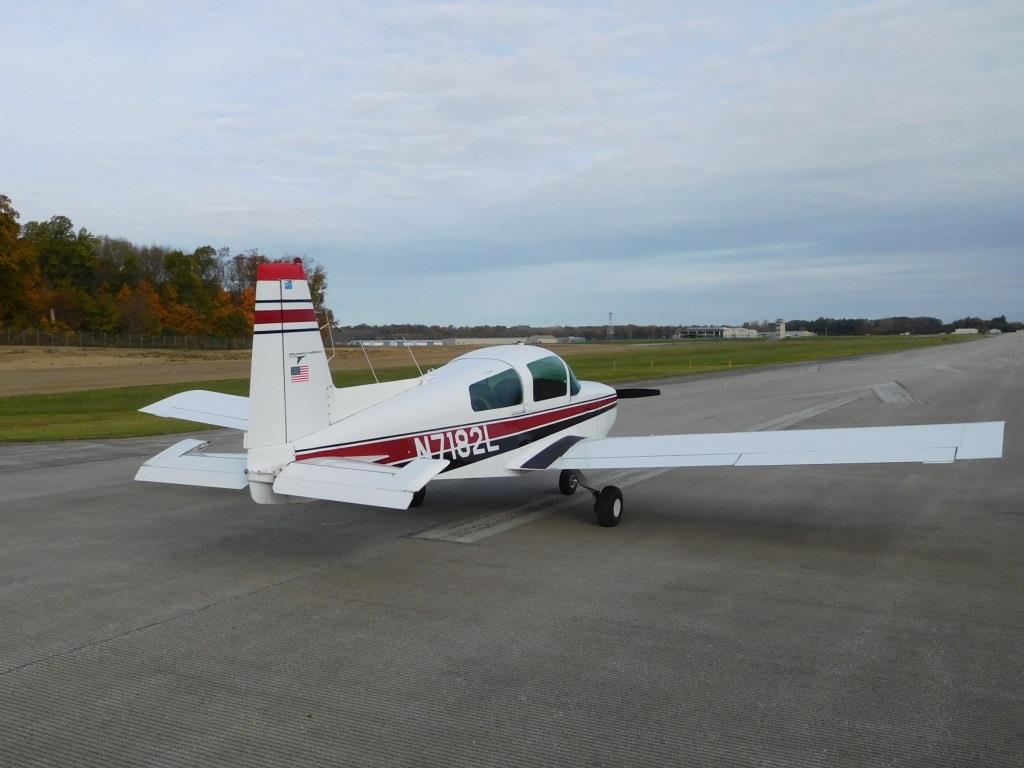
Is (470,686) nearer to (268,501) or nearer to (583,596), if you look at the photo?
(583,596)

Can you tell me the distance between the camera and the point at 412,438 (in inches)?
330

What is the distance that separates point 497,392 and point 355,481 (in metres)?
2.86

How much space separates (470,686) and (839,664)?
237 centimetres

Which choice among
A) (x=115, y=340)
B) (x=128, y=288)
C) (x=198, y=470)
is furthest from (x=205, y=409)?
(x=128, y=288)

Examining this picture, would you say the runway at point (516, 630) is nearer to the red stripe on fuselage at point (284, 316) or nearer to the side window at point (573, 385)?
the side window at point (573, 385)

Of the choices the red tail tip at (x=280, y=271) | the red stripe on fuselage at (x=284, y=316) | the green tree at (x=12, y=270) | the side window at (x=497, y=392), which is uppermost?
the green tree at (x=12, y=270)

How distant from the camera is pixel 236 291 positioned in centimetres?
11431

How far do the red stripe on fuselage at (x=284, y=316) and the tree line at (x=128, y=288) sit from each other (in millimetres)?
73506

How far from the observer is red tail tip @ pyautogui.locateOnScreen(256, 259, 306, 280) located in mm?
7344

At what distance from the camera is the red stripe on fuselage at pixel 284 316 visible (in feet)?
23.8

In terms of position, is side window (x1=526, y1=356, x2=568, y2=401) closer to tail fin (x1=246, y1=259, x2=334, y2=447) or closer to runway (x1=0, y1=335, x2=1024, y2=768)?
runway (x1=0, y1=335, x2=1024, y2=768)

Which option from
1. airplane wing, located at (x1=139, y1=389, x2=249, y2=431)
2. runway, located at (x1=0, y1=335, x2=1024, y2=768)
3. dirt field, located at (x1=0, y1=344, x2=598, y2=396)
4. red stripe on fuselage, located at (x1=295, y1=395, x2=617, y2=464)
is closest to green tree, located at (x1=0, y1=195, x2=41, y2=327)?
dirt field, located at (x1=0, y1=344, x2=598, y2=396)

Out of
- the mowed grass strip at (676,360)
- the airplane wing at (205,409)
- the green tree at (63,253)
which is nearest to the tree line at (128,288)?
the green tree at (63,253)

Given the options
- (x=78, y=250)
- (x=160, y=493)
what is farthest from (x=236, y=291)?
(x=160, y=493)
